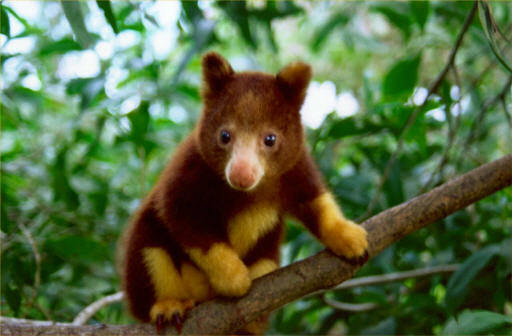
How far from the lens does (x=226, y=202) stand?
10.4 ft

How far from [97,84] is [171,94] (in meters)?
0.69

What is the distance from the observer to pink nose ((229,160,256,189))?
2.72m

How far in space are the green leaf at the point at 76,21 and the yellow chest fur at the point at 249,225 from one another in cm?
138

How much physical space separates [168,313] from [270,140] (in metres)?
1.17

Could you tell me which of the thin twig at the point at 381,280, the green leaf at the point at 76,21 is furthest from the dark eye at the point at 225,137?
the thin twig at the point at 381,280

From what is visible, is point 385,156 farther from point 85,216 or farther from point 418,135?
point 85,216

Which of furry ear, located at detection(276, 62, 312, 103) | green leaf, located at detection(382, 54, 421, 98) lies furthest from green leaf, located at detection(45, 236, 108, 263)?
green leaf, located at detection(382, 54, 421, 98)

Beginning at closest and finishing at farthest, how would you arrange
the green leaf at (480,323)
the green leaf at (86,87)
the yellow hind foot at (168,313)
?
the green leaf at (480,323) → the yellow hind foot at (168,313) → the green leaf at (86,87)

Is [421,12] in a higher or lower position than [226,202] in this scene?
higher

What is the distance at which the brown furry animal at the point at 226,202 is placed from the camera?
9.70ft

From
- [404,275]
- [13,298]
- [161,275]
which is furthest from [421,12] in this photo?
[13,298]

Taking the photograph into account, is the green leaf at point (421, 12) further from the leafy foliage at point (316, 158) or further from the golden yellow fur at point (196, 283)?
the golden yellow fur at point (196, 283)

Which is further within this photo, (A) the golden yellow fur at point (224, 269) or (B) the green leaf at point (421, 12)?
(B) the green leaf at point (421, 12)

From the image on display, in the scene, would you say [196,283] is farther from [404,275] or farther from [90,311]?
[404,275]
